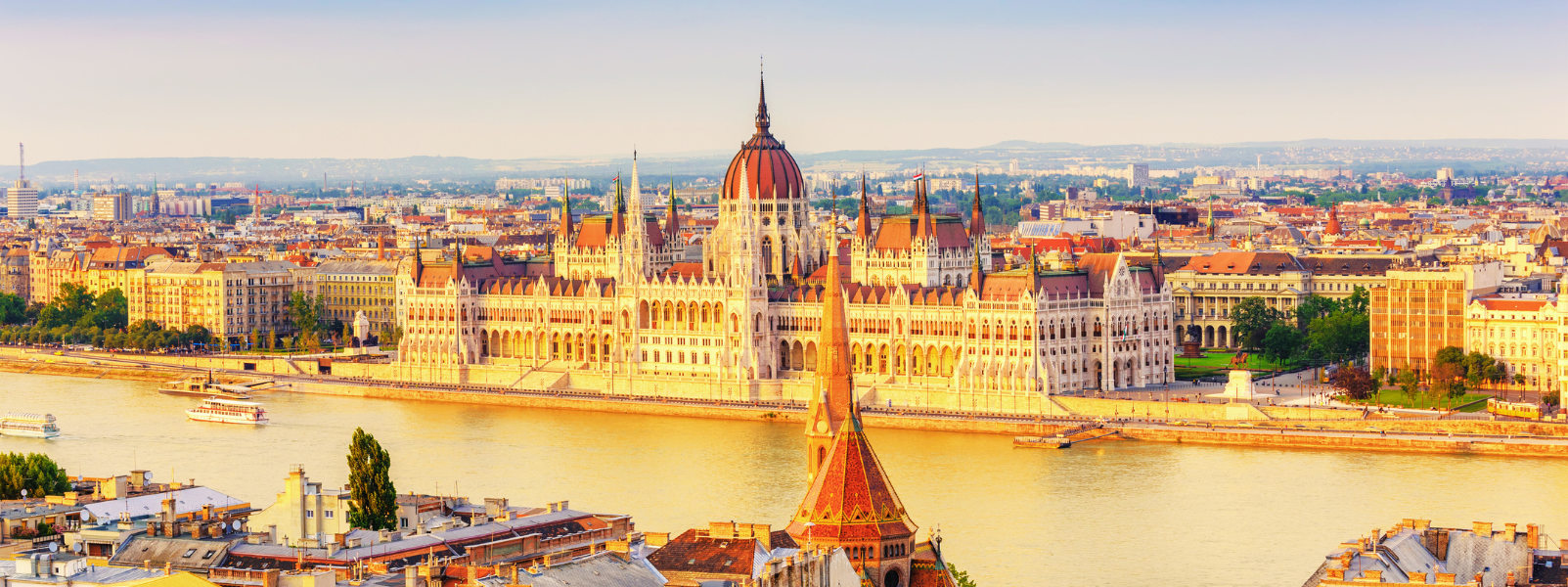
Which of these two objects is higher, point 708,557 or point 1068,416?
point 708,557

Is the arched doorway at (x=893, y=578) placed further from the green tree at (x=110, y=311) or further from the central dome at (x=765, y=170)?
the green tree at (x=110, y=311)

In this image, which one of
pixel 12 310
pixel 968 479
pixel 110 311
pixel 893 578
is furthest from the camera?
pixel 12 310

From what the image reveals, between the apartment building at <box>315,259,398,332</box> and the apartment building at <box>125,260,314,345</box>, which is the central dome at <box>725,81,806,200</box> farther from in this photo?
the apartment building at <box>125,260,314,345</box>

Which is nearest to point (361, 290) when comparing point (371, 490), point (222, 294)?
point (222, 294)

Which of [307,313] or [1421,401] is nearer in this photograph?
[1421,401]

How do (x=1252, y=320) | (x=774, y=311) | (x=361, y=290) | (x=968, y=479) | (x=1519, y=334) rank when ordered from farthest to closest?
(x=361, y=290) → (x=1252, y=320) → (x=774, y=311) → (x=1519, y=334) → (x=968, y=479)

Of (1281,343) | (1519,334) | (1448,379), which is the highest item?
(1519,334)

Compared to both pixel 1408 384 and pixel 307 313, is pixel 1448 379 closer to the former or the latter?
pixel 1408 384

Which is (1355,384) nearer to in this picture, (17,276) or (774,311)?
(774,311)
